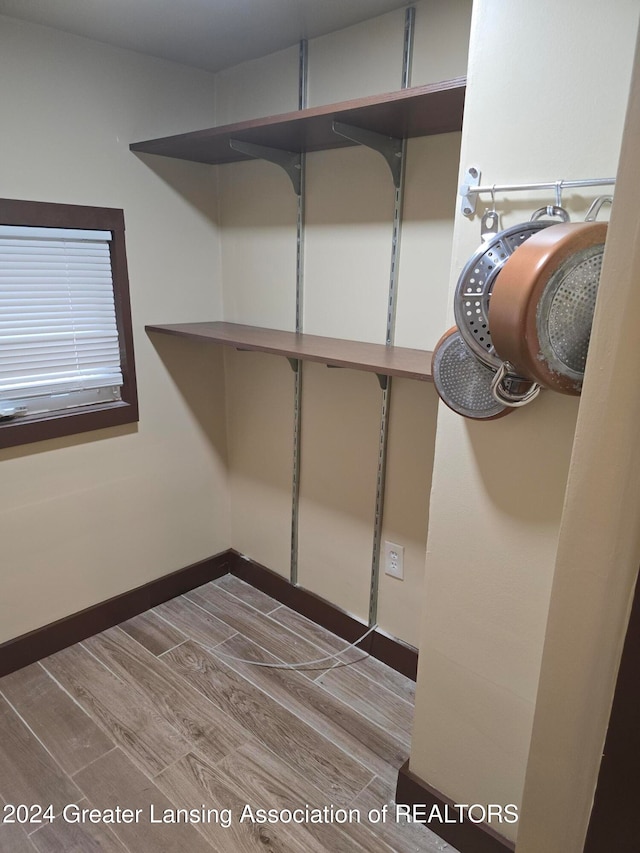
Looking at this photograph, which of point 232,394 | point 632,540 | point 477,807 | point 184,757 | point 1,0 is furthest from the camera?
point 232,394

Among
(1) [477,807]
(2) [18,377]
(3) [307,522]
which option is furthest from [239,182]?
(1) [477,807]

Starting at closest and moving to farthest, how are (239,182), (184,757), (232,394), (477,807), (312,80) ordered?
1. (477,807)
2. (184,757)
3. (312,80)
4. (239,182)
5. (232,394)

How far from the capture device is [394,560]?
6.70ft

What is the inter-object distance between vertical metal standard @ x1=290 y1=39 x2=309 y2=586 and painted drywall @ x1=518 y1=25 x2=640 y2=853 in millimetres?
1634

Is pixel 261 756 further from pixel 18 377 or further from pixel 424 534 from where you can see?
pixel 18 377

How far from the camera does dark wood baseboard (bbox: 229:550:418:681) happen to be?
2092mm

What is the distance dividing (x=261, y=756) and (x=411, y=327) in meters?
1.44

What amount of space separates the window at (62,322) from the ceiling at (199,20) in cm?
54

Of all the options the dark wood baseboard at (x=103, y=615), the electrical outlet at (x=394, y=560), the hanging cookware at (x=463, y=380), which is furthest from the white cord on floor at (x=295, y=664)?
the hanging cookware at (x=463, y=380)

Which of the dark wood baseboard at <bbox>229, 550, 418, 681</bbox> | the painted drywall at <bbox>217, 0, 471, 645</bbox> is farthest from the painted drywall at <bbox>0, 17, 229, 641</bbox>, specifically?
the dark wood baseboard at <bbox>229, 550, 418, 681</bbox>

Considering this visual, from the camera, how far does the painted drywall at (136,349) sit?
182 cm

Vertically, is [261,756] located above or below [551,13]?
below

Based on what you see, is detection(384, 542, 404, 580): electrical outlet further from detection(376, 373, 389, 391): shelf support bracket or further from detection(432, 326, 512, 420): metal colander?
detection(432, 326, 512, 420): metal colander

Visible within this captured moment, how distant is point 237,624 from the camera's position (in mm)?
2375
